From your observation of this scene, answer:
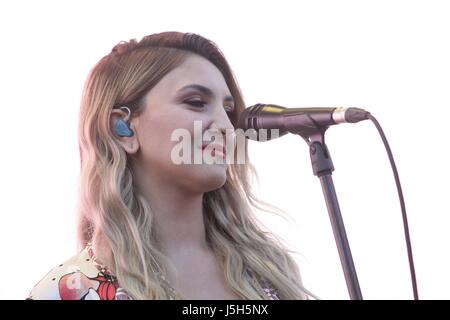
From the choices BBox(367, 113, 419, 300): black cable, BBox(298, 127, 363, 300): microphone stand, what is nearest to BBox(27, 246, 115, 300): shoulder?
BBox(298, 127, 363, 300): microphone stand

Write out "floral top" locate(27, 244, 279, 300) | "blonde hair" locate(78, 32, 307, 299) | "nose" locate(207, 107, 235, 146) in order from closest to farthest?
"floral top" locate(27, 244, 279, 300) → "blonde hair" locate(78, 32, 307, 299) → "nose" locate(207, 107, 235, 146)

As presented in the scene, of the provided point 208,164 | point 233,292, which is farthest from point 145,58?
point 233,292

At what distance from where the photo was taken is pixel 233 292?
2.54m

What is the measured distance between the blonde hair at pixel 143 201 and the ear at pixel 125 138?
2 cm

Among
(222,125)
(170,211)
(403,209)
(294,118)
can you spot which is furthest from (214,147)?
(403,209)

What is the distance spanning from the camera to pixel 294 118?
2080 mm

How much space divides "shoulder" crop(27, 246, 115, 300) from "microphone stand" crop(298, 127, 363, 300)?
80 cm

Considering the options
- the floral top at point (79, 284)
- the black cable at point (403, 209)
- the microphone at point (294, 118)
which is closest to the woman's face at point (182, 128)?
the microphone at point (294, 118)

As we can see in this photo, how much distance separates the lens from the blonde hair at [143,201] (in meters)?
2.43

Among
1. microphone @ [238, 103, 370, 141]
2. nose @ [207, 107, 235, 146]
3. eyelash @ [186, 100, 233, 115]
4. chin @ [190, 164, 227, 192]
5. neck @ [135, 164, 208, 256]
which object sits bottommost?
neck @ [135, 164, 208, 256]

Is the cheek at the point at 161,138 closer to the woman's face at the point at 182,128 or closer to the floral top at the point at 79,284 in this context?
the woman's face at the point at 182,128

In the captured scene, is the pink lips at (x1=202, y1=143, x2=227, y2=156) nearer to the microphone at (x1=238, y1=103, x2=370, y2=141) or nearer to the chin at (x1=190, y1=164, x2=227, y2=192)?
the chin at (x1=190, y1=164, x2=227, y2=192)

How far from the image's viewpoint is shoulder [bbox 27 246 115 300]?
2.28 metres

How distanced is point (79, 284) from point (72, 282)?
1.0 inches
